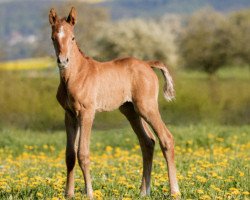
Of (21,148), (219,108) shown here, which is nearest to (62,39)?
(21,148)

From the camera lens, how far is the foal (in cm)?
764

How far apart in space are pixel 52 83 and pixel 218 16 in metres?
38.6

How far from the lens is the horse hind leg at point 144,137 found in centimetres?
850

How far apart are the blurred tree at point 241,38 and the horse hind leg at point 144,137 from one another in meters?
46.6

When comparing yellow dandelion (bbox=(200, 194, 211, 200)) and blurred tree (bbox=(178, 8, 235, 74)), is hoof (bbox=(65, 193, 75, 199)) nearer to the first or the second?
yellow dandelion (bbox=(200, 194, 211, 200))

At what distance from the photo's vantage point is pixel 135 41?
59.8 metres

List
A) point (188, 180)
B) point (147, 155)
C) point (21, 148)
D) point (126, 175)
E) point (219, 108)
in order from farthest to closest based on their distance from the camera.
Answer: point (219, 108) < point (21, 148) < point (126, 175) < point (188, 180) < point (147, 155)

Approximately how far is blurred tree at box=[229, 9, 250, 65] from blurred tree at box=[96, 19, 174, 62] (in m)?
6.43

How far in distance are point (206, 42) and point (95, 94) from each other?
47099 mm

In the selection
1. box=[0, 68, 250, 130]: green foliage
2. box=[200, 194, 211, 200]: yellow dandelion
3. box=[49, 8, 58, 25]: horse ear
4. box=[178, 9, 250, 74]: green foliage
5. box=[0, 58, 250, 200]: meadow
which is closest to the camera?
box=[200, 194, 211, 200]: yellow dandelion

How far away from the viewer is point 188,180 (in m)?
9.20

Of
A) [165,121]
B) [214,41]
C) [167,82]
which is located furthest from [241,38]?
[167,82]

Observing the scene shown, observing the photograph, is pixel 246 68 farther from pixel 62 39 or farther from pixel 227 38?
pixel 62 39

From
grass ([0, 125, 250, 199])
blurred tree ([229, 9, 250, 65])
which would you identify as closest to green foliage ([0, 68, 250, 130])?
grass ([0, 125, 250, 199])
